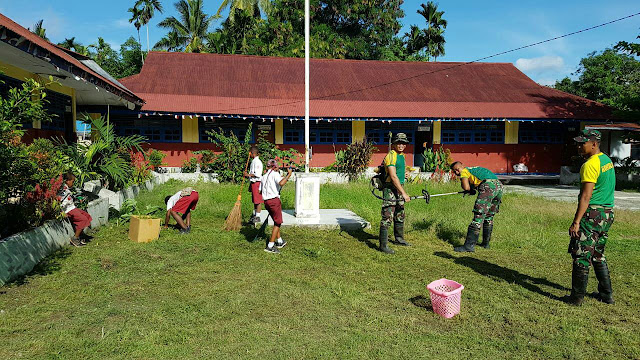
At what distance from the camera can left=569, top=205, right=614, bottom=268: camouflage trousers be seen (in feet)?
15.3

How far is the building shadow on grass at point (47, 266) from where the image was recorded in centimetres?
522

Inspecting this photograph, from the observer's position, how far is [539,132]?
792 inches

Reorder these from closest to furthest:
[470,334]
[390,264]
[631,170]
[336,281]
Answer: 1. [470,334]
2. [336,281]
3. [390,264]
4. [631,170]

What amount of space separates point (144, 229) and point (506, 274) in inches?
209

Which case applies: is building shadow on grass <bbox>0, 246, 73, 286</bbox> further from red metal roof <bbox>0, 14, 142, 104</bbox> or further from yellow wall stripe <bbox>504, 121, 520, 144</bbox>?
yellow wall stripe <bbox>504, 121, 520, 144</bbox>

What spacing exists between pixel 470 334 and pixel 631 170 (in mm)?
17939

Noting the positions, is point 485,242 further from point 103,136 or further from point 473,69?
point 473,69

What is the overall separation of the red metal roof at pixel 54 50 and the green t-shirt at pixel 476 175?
665 cm

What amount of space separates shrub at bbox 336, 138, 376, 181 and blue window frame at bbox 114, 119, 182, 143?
6431 millimetres

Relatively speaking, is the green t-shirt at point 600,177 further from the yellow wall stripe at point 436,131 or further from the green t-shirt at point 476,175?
the yellow wall stripe at point 436,131

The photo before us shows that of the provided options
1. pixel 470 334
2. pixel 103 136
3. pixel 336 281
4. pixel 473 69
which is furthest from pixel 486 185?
pixel 473 69

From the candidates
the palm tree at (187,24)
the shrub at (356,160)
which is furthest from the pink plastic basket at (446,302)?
the palm tree at (187,24)

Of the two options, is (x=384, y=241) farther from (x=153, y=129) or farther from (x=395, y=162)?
(x=153, y=129)

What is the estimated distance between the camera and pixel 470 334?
13.4 feet
